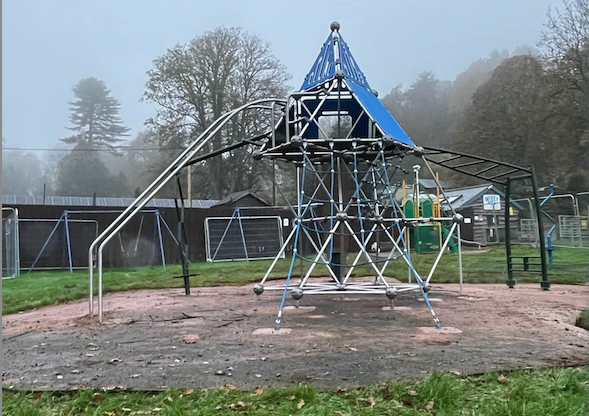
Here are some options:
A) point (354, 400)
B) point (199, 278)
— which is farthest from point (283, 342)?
point (199, 278)

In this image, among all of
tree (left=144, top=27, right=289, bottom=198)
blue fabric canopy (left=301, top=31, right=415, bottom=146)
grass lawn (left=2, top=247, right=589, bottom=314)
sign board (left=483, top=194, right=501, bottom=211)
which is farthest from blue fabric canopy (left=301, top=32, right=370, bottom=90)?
sign board (left=483, top=194, right=501, bottom=211)

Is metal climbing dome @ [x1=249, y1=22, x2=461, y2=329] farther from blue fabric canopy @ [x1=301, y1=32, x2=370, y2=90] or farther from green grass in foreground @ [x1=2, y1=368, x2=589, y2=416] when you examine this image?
green grass in foreground @ [x1=2, y1=368, x2=589, y2=416]

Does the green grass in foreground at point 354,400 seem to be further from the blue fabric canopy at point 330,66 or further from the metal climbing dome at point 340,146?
the blue fabric canopy at point 330,66

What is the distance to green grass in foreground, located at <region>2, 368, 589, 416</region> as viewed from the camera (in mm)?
1944

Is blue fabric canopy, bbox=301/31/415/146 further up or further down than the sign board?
further up

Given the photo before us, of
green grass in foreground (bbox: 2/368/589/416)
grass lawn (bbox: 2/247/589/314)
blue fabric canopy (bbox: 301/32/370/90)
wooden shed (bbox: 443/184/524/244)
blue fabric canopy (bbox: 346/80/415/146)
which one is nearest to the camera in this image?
green grass in foreground (bbox: 2/368/589/416)

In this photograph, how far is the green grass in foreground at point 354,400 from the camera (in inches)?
76.5

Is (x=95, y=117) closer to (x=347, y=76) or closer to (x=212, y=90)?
(x=212, y=90)

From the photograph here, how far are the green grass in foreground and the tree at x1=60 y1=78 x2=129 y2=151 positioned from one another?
52.9 feet

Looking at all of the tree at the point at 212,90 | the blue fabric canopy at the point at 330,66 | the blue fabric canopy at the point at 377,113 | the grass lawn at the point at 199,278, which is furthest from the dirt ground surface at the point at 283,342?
the tree at the point at 212,90

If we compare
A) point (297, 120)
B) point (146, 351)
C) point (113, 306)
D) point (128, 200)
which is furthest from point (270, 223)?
point (146, 351)

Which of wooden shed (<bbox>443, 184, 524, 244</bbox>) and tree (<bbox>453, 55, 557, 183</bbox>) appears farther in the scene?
wooden shed (<bbox>443, 184, 524, 244</bbox>)

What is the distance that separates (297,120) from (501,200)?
15510mm

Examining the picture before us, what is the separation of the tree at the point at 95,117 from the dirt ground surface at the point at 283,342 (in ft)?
41.9
